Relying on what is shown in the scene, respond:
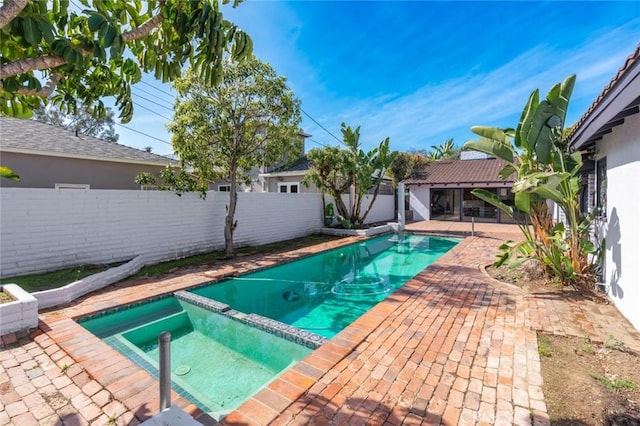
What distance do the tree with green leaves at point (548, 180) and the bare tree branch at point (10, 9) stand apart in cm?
740

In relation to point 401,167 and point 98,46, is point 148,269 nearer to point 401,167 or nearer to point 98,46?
point 98,46

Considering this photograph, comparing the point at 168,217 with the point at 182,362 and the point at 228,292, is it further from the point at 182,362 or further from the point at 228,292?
the point at 182,362

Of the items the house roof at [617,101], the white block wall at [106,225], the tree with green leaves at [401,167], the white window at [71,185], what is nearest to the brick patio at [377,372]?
the white block wall at [106,225]

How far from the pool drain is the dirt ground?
4.71 metres

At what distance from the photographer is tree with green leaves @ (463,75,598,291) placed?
6102 millimetres

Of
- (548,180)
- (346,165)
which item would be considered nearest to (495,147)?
(548,180)

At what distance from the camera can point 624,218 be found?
5277 mm

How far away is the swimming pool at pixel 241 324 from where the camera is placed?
446 centimetres

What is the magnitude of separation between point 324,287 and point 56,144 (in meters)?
12.8

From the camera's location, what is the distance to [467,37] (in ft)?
44.4

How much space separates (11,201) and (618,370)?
12.2 metres

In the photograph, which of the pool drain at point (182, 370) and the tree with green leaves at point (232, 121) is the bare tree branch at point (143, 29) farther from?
the tree with green leaves at point (232, 121)

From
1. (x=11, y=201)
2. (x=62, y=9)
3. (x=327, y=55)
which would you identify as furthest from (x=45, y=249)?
(x=327, y=55)

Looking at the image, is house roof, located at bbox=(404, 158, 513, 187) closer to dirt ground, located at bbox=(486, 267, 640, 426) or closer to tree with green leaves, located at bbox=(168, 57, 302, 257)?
tree with green leaves, located at bbox=(168, 57, 302, 257)
